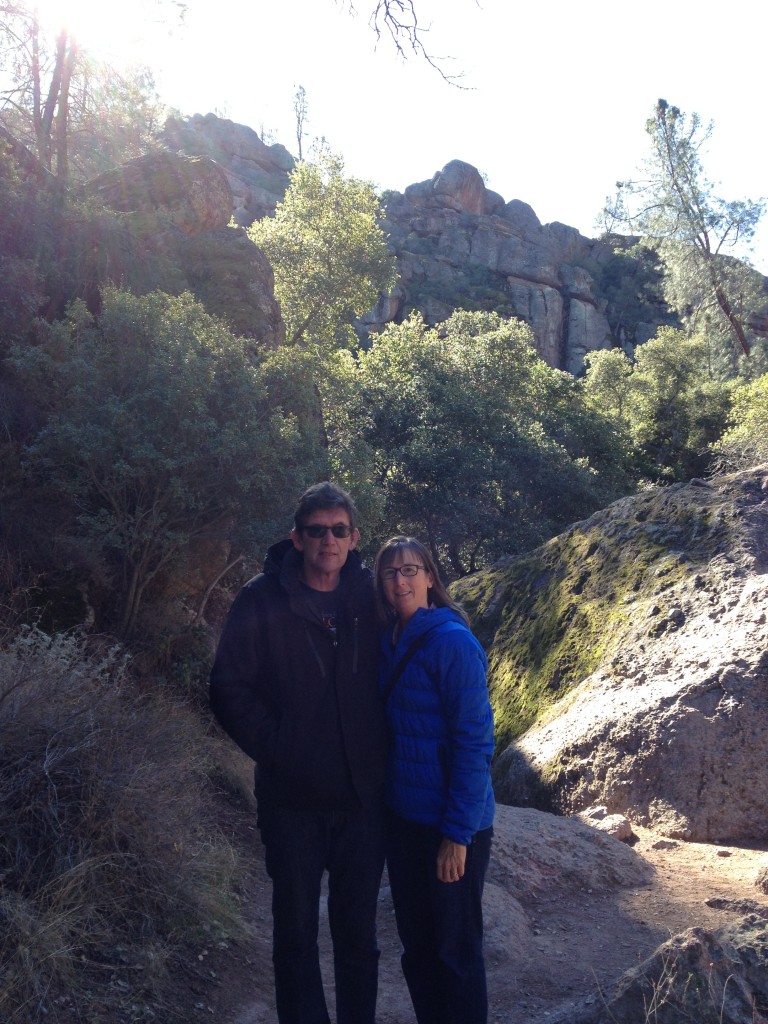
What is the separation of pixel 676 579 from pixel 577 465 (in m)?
13.8

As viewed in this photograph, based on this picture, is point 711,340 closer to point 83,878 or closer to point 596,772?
point 596,772

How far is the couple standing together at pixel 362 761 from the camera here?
2.80 meters

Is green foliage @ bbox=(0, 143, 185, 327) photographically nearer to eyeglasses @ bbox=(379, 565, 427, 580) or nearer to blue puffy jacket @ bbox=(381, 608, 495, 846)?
eyeglasses @ bbox=(379, 565, 427, 580)

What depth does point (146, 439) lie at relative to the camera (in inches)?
303

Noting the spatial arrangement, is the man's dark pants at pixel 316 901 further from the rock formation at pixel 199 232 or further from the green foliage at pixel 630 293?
the green foliage at pixel 630 293

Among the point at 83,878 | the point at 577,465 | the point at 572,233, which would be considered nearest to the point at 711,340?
the point at 577,465

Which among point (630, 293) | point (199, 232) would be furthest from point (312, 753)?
point (630, 293)

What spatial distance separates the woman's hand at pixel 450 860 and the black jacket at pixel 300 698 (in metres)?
0.28

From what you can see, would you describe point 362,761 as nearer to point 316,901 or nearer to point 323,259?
point 316,901

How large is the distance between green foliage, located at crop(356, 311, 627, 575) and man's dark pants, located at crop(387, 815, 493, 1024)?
15.3 m

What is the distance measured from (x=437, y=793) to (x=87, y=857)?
1.66 metres

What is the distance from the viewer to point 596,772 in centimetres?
638

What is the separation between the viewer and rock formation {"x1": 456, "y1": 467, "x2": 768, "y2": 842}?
228 inches

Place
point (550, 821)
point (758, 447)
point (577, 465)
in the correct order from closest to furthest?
point (550, 821), point (758, 447), point (577, 465)
